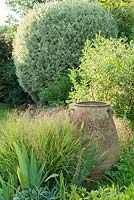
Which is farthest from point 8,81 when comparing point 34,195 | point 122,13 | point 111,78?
point 34,195

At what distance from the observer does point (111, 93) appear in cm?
548

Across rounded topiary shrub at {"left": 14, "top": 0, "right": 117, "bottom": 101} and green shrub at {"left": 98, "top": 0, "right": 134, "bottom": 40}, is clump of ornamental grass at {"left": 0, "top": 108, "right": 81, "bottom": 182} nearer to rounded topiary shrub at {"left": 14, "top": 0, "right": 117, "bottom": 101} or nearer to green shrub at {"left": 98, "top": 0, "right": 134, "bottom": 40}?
rounded topiary shrub at {"left": 14, "top": 0, "right": 117, "bottom": 101}

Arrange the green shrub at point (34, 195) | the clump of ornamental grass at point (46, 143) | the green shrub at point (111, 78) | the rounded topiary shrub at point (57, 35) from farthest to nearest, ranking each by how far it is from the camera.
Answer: the rounded topiary shrub at point (57, 35)
the green shrub at point (111, 78)
the clump of ornamental grass at point (46, 143)
the green shrub at point (34, 195)

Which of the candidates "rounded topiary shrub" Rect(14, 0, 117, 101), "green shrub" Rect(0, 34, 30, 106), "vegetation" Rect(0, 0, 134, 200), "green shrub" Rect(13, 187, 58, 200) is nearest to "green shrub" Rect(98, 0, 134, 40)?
"vegetation" Rect(0, 0, 134, 200)

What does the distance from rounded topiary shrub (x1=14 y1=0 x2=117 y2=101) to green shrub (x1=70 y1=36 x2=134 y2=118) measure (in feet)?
9.18

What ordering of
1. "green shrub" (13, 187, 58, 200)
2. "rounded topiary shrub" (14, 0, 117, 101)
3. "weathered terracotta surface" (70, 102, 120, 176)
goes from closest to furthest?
1. "green shrub" (13, 187, 58, 200)
2. "weathered terracotta surface" (70, 102, 120, 176)
3. "rounded topiary shrub" (14, 0, 117, 101)

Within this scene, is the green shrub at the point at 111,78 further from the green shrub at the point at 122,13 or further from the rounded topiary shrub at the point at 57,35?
the green shrub at the point at 122,13

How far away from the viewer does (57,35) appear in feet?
27.6

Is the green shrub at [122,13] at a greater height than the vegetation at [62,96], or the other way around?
the green shrub at [122,13]

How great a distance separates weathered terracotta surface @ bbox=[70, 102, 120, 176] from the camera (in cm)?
394

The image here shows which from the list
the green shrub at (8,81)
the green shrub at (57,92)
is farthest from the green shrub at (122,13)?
the green shrub at (8,81)

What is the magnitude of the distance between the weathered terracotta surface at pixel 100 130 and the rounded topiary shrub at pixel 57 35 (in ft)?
14.6

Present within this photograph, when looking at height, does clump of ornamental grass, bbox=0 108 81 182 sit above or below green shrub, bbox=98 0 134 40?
below

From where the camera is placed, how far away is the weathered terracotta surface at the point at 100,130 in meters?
3.94
